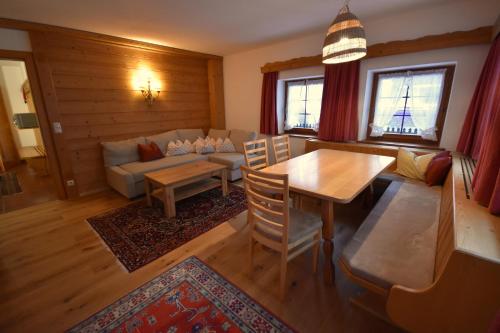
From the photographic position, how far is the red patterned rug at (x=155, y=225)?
2.10 m

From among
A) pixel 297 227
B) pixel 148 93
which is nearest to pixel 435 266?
pixel 297 227

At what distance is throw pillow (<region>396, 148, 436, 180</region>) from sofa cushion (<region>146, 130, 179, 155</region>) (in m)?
3.71

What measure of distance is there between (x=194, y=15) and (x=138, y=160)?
2365 mm

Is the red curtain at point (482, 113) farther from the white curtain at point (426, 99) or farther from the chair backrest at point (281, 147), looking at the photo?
the chair backrest at point (281, 147)

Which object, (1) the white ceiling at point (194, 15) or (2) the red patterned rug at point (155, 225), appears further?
(1) the white ceiling at point (194, 15)

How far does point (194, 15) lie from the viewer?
2621mm

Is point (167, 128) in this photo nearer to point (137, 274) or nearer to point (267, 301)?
point (137, 274)

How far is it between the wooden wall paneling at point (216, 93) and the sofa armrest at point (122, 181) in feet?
7.79

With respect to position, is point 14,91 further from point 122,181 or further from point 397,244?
point 397,244

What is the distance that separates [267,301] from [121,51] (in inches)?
163

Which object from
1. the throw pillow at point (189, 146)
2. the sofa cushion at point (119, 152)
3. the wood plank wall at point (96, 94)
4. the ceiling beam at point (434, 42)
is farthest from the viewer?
the throw pillow at point (189, 146)

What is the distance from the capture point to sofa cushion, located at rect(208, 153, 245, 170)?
3776 millimetres

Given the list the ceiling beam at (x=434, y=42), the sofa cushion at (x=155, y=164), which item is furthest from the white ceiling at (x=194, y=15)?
the sofa cushion at (x=155, y=164)

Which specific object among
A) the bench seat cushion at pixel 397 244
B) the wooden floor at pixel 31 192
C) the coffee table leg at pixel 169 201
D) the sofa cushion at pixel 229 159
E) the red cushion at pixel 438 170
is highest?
the red cushion at pixel 438 170
